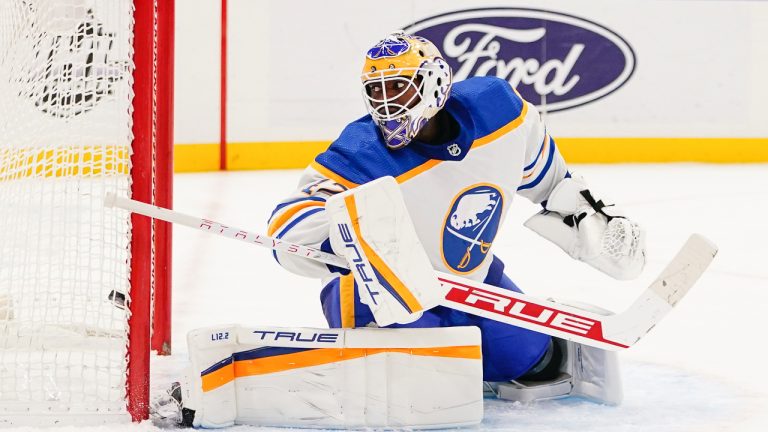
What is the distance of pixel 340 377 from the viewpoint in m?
2.01

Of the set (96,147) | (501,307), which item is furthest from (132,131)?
(501,307)

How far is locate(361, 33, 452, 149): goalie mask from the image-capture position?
6.73 feet

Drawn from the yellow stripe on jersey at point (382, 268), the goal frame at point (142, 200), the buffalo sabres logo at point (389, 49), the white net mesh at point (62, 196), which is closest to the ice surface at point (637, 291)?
the goal frame at point (142, 200)

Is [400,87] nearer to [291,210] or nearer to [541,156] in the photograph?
[291,210]

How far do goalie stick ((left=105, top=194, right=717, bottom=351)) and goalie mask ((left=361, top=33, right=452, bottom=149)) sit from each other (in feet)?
0.88

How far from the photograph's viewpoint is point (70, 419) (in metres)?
2.00

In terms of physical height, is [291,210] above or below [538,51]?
below

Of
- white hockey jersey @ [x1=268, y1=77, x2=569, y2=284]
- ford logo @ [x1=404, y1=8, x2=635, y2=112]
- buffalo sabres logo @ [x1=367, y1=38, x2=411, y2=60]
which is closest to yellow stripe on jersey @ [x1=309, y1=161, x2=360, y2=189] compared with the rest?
white hockey jersey @ [x1=268, y1=77, x2=569, y2=284]

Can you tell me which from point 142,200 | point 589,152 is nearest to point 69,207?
point 142,200

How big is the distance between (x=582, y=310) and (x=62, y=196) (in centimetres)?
101

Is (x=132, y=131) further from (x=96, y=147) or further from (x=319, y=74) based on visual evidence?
(x=319, y=74)

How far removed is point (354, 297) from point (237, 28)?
458cm

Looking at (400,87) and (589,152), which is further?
(589,152)

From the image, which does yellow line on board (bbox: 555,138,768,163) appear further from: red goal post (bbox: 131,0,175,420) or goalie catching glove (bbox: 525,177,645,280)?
red goal post (bbox: 131,0,175,420)
